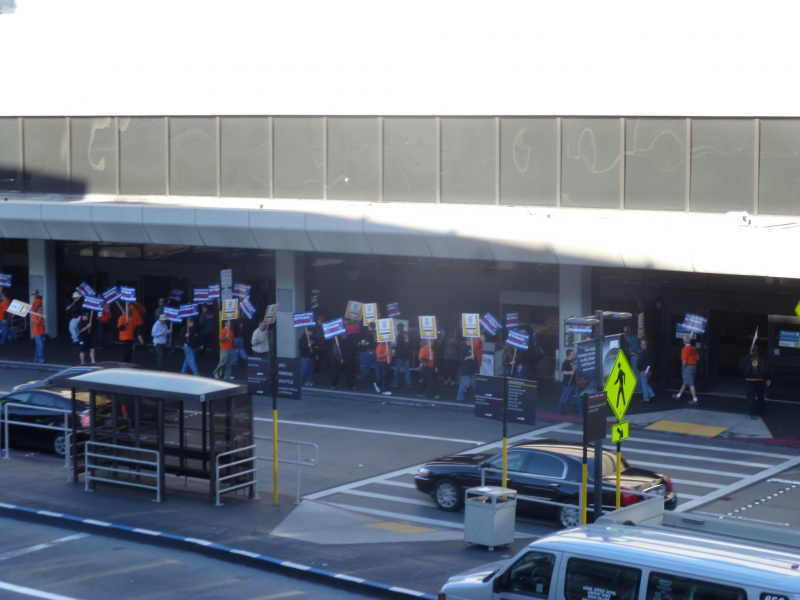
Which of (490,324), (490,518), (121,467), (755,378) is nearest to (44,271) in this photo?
(490,324)

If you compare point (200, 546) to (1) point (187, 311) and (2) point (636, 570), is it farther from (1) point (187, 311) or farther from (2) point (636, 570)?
(1) point (187, 311)

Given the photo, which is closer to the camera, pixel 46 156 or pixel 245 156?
pixel 245 156

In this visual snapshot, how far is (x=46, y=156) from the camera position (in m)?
33.2

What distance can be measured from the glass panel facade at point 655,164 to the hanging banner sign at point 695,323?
2820 millimetres

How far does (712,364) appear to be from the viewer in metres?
27.0

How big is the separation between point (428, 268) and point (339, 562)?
17053 mm

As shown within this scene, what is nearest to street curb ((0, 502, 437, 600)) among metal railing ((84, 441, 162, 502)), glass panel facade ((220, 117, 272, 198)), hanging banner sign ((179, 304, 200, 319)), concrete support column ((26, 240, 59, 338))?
metal railing ((84, 441, 162, 502))

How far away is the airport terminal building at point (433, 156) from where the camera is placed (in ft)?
78.6

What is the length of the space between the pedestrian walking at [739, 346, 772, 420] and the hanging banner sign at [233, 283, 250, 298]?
14.1 meters

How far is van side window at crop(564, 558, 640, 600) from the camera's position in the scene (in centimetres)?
866

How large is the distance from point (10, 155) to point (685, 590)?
30428 millimetres

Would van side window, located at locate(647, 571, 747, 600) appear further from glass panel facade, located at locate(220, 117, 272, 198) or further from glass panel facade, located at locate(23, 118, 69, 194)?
glass panel facade, located at locate(23, 118, 69, 194)
